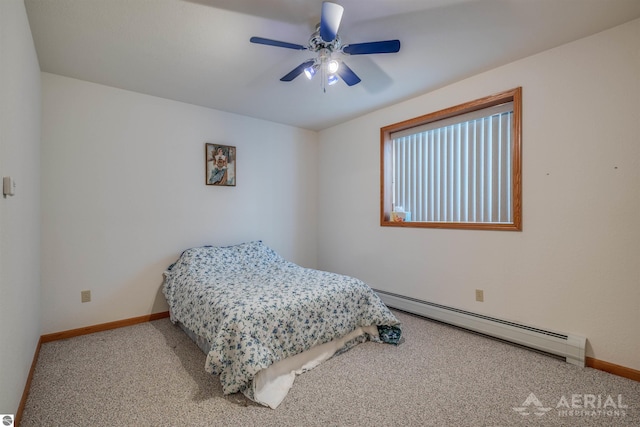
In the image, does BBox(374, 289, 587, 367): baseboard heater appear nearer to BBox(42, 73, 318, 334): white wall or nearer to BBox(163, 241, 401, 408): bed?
BBox(163, 241, 401, 408): bed

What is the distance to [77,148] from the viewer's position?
2.67 metres

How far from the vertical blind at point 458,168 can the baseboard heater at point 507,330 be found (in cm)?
90

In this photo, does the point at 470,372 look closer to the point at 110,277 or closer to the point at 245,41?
the point at 245,41

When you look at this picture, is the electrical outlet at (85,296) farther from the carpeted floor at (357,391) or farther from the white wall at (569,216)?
the white wall at (569,216)

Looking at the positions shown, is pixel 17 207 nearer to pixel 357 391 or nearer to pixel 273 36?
pixel 273 36

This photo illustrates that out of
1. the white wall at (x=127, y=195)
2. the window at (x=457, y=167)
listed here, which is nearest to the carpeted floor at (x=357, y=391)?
the white wall at (x=127, y=195)

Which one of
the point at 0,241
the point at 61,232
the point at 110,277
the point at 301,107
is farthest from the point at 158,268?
the point at 301,107

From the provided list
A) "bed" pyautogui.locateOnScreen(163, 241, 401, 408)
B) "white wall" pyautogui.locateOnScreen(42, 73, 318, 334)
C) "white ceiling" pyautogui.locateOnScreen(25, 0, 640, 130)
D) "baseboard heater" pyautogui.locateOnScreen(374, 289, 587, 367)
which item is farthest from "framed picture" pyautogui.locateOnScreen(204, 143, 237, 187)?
"baseboard heater" pyautogui.locateOnScreen(374, 289, 587, 367)

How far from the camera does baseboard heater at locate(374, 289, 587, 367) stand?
2.10 meters

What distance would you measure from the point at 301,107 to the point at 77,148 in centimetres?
225

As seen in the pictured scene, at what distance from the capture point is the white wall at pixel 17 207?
128 centimetres

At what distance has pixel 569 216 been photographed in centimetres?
217

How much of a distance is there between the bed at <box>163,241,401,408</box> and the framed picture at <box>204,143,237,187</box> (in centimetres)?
93

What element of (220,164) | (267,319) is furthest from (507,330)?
(220,164)
